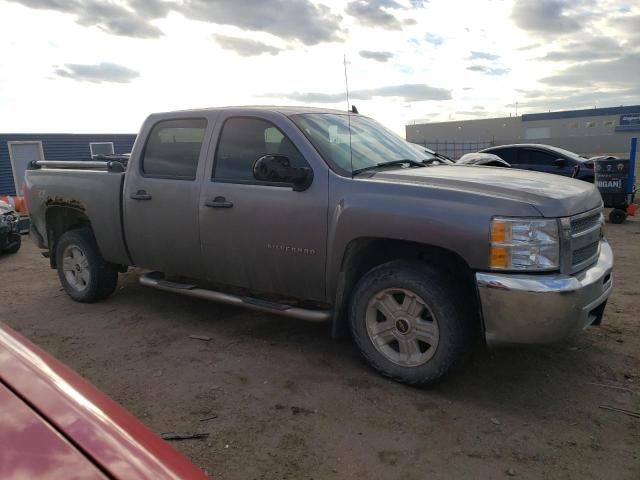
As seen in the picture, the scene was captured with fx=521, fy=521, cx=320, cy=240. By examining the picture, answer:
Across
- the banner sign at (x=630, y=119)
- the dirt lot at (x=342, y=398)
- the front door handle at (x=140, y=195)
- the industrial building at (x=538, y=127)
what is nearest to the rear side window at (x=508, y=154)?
the dirt lot at (x=342, y=398)

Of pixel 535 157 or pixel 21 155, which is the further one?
pixel 21 155

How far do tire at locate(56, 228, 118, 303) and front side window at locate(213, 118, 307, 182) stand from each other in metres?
1.96

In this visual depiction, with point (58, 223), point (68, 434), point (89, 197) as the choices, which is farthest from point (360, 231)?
point (58, 223)

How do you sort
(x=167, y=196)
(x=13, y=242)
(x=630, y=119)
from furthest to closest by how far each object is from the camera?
(x=630, y=119) < (x=13, y=242) < (x=167, y=196)

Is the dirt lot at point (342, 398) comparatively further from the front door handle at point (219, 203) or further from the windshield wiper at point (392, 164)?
the windshield wiper at point (392, 164)

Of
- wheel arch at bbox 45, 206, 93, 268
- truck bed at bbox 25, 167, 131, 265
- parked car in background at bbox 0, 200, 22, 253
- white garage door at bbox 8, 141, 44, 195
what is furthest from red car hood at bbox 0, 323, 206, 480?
white garage door at bbox 8, 141, 44, 195

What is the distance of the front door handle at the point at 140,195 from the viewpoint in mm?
4687

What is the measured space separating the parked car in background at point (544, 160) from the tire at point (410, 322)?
856cm

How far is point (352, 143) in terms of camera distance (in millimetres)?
4203

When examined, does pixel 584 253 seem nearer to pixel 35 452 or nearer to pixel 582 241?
pixel 582 241

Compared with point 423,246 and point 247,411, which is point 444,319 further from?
point 247,411

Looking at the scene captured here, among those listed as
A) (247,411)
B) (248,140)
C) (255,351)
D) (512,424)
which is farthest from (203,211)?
(512,424)

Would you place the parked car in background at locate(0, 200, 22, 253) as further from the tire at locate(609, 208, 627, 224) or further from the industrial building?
the industrial building

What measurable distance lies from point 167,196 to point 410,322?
2401 mm
